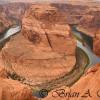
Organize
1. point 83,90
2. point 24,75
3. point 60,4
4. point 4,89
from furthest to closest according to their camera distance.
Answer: point 60,4, point 24,75, point 4,89, point 83,90

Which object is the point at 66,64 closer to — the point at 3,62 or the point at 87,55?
the point at 87,55

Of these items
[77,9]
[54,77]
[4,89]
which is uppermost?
[77,9]

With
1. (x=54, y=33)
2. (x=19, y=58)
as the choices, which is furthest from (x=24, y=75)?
(x=54, y=33)

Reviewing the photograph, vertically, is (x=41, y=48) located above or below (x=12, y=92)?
below

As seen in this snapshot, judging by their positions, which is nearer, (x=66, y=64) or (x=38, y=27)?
(x=66, y=64)

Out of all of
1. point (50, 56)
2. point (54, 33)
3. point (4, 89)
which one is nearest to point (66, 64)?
point (50, 56)

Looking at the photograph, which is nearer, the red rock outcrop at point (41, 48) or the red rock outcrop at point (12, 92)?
the red rock outcrop at point (12, 92)

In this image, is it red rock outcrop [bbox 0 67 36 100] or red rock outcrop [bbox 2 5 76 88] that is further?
red rock outcrop [bbox 2 5 76 88]

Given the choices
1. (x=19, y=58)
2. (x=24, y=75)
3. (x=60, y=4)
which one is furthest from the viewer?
(x=60, y=4)

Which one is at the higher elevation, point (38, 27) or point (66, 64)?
point (38, 27)

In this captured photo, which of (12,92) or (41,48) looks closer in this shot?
(12,92)
